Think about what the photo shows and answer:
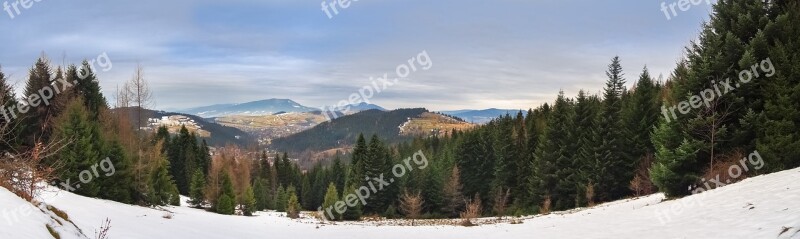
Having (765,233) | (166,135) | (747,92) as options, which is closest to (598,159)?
(747,92)

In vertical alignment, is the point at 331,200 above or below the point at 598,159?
below

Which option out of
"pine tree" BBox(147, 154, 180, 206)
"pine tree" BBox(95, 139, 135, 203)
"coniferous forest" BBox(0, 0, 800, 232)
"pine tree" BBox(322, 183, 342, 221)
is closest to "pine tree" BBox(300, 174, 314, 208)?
"coniferous forest" BBox(0, 0, 800, 232)

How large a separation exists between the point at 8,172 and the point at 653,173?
25246 mm

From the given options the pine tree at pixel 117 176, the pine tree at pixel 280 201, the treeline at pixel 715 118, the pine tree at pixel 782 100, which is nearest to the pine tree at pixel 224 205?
the pine tree at pixel 117 176

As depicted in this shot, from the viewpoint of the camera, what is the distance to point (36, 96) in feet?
118

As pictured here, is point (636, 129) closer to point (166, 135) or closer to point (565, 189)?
point (565, 189)

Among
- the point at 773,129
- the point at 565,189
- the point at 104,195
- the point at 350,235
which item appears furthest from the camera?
the point at 565,189

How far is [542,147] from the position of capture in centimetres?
4550

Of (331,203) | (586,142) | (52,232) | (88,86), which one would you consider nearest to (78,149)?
(88,86)

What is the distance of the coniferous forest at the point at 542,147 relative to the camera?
20031mm

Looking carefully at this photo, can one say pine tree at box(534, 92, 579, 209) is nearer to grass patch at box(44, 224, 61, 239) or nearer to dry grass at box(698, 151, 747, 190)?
dry grass at box(698, 151, 747, 190)

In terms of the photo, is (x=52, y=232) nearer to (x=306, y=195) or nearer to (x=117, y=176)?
(x=117, y=176)

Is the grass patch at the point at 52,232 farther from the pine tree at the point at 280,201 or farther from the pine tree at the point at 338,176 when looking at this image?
the pine tree at the point at 338,176

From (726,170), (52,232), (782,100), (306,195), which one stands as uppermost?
(782,100)
